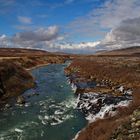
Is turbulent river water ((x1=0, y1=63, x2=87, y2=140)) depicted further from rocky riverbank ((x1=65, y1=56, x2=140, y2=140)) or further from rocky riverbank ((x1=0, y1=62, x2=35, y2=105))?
rocky riverbank ((x1=0, y1=62, x2=35, y2=105))

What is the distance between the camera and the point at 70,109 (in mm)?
43844

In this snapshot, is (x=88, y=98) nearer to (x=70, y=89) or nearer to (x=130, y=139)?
(x=70, y=89)

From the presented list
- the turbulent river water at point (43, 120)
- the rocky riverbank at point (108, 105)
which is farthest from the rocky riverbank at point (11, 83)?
the rocky riverbank at point (108, 105)

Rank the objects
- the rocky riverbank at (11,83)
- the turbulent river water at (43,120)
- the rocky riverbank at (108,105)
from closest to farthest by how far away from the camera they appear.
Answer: the rocky riverbank at (108,105), the turbulent river water at (43,120), the rocky riverbank at (11,83)

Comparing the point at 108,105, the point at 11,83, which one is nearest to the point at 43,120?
the point at 108,105

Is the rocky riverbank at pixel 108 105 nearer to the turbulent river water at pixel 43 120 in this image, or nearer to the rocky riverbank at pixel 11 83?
the turbulent river water at pixel 43 120

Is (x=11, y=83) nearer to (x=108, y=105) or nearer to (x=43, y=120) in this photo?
(x=43, y=120)

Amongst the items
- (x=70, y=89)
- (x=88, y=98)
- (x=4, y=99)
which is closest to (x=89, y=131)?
(x=88, y=98)

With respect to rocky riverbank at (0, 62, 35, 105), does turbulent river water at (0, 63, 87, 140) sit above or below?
below

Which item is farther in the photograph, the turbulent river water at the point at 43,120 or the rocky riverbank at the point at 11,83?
the rocky riverbank at the point at 11,83

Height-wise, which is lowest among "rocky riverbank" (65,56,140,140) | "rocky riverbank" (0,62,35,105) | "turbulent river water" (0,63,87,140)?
"turbulent river water" (0,63,87,140)

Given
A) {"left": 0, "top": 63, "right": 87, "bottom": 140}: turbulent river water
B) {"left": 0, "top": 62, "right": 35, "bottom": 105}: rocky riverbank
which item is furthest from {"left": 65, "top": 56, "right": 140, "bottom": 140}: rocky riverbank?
{"left": 0, "top": 62, "right": 35, "bottom": 105}: rocky riverbank

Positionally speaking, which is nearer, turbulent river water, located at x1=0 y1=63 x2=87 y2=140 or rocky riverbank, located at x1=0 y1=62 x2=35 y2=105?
turbulent river water, located at x1=0 y1=63 x2=87 y2=140

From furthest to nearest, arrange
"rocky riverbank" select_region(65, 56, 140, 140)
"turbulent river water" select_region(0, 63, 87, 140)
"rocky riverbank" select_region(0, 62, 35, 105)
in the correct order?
"rocky riverbank" select_region(0, 62, 35, 105)
"turbulent river water" select_region(0, 63, 87, 140)
"rocky riverbank" select_region(65, 56, 140, 140)
